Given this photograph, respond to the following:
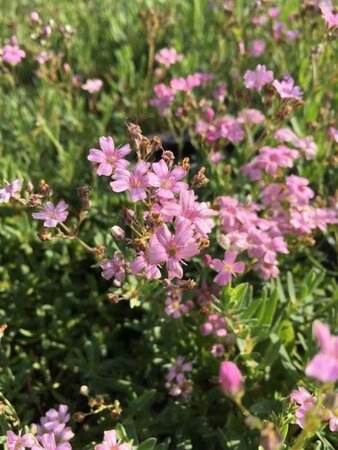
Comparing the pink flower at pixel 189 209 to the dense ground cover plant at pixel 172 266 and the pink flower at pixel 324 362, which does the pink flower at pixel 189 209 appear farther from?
the pink flower at pixel 324 362

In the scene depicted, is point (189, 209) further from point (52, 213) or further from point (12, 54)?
point (12, 54)

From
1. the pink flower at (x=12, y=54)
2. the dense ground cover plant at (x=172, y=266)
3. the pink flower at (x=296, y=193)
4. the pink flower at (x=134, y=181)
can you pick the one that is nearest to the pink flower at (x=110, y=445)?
the dense ground cover plant at (x=172, y=266)

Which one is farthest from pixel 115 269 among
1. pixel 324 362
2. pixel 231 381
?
pixel 324 362

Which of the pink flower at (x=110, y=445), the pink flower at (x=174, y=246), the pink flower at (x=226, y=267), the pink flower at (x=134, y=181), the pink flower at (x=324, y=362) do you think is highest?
the pink flower at (x=324, y=362)

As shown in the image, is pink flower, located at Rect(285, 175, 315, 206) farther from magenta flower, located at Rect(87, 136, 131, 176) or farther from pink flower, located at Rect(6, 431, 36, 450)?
pink flower, located at Rect(6, 431, 36, 450)

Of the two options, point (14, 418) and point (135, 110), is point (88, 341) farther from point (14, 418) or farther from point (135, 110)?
point (135, 110)
